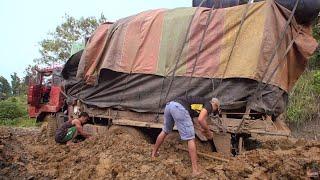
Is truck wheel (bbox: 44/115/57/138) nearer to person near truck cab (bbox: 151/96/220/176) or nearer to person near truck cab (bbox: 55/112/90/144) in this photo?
person near truck cab (bbox: 55/112/90/144)

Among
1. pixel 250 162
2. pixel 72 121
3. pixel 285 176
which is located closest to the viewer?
pixel 285 176

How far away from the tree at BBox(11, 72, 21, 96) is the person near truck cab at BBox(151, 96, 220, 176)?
3804 cm

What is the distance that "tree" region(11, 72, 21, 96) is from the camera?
43184mm

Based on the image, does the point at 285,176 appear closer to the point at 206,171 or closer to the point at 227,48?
the point at 206,171

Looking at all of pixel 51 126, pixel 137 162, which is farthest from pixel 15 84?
pixel 137 162

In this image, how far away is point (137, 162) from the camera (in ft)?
21.4

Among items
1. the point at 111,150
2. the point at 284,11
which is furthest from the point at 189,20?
the point at 111,150

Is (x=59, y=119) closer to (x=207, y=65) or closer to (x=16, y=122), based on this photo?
(x=207, y=65)

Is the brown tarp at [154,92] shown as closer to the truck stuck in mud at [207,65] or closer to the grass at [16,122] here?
the truck stuck in mud at [207,65]

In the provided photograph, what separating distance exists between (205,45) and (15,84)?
140 ft

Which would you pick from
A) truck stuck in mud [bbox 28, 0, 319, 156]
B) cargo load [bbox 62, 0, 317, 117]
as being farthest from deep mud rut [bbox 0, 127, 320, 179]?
cargo load [bbox 62, 0, 317, 117]

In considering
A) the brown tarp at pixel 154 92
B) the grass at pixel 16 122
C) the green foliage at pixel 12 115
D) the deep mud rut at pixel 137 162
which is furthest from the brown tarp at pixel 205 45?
the green foliage at pixel 12 115

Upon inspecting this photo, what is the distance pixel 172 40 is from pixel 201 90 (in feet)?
3.56

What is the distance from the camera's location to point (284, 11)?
7.10 meters
